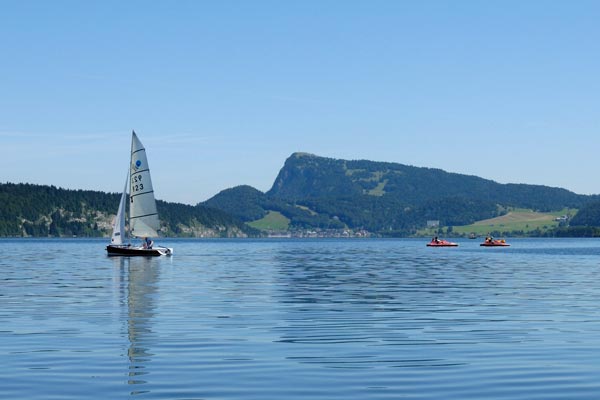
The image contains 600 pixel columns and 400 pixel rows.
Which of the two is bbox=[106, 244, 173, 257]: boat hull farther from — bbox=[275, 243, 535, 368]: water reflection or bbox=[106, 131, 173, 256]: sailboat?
bbox=[275, 243, 535, 368]: water reflection

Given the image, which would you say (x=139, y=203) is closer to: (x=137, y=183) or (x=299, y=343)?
(x=137, y=183)

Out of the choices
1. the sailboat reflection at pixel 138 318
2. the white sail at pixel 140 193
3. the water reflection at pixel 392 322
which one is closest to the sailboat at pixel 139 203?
the white sail at pixel 140 193

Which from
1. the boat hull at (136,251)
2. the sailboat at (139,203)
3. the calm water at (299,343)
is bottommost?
the calm water at (299,343)

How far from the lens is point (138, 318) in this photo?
48.5 metres

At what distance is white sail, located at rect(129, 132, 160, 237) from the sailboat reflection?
63206 mm

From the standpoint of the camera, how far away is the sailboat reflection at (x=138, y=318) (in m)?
31.0

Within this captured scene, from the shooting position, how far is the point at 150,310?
176 ft

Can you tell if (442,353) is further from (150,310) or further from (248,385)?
(150,310)

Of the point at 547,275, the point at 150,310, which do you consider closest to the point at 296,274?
the point at 547,275

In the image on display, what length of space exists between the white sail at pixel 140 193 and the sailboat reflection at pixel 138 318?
63.2 meters

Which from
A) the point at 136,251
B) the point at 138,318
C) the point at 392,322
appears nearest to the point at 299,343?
the point at 392,322

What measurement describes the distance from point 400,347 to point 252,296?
2956 centimetres

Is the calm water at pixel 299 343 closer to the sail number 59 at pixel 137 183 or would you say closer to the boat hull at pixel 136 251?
the boat hull at pixel 136 251

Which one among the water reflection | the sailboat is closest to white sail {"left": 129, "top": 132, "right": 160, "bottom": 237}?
the sailboat
